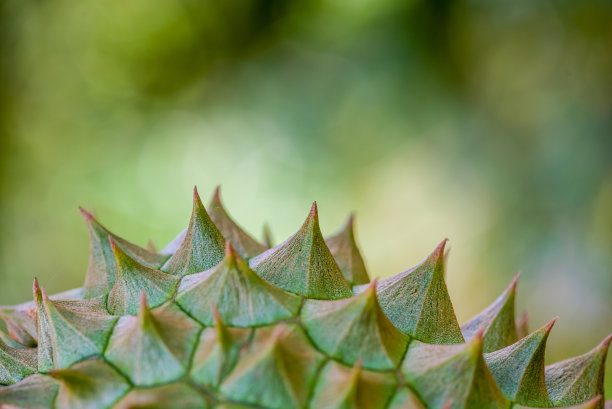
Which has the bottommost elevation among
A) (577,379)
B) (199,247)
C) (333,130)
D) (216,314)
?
(577,379)

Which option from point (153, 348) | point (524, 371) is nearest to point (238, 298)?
point (153, 348)

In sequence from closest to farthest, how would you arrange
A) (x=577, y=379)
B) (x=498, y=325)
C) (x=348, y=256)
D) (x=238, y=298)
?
(x=238, y=298) < (x=577, y=379) < (x=498, y=325) < (x=348, y=256)

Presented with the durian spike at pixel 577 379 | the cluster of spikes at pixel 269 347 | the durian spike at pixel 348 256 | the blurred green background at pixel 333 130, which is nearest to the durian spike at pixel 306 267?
the cluster of spikes at pixel 269 347

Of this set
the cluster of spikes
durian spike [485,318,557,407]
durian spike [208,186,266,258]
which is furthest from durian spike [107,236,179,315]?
durian spike [485,318,557,407]

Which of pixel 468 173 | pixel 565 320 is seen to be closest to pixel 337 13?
pixel 468 173

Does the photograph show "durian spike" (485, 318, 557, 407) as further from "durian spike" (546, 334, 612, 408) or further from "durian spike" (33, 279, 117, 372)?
"durian spike" (33, 279, 117, 372)

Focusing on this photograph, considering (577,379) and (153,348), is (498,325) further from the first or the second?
(153,348)
